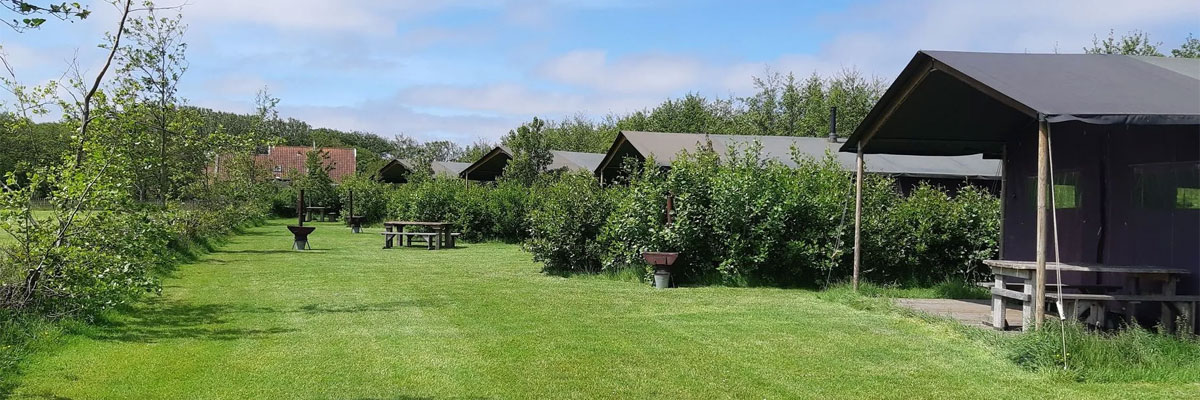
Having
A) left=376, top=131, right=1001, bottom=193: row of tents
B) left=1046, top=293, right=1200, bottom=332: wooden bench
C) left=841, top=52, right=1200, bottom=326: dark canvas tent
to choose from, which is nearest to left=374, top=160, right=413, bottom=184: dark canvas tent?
left=376, top=131, right=1001, bottom=193: row of tents

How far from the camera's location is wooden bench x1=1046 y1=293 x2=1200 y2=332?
667cm

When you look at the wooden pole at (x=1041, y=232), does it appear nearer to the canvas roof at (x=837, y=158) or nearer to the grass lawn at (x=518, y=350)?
the grass lawn at (x=518, y=350)

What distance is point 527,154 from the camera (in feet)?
87.4

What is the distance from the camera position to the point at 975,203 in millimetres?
11492

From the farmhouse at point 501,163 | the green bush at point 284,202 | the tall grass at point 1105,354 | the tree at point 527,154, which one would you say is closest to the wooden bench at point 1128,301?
the tall grass at point 1105,354

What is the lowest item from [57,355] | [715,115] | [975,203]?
[57,355]

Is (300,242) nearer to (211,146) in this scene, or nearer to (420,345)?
(211,146)

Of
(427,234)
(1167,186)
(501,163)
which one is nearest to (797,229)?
(1167,186)

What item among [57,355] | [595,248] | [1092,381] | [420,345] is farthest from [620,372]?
[595,248]

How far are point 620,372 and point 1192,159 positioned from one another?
Answer: 17.2ft

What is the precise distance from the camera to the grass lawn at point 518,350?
530cm

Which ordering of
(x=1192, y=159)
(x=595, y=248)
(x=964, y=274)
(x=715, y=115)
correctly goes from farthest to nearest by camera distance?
(x=715, y=115) < (x=595, y=248) < (x=964, y=274) < (x=1192, y=159)

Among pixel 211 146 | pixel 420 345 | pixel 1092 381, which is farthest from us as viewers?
pixel 211 146

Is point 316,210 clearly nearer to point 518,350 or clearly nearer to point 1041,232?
point 518,350
